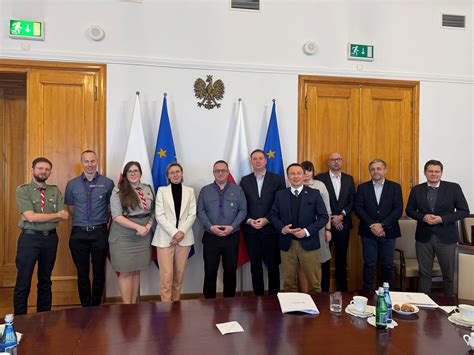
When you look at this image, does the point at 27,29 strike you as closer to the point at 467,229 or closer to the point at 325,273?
the point at 325,273

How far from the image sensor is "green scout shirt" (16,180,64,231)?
3.29 metres

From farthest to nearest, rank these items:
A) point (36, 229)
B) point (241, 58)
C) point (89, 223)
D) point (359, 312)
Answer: point (241, 58) < point (89, 223) < point (36, 229) < point (359, 312)

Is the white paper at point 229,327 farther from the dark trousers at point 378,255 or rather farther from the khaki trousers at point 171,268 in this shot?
the dark trousers at point 378,255

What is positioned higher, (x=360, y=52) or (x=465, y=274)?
(x=360, y=52)

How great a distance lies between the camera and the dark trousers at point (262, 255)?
12.7 feet

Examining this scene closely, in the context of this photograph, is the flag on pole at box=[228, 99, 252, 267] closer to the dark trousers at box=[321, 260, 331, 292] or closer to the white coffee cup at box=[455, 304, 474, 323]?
the dark trousers at box=[321, 260, 331, 292]

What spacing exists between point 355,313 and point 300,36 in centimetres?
359

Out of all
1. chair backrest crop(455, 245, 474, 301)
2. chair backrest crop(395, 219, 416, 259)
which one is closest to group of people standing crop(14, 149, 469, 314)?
chair backrest crop(395, 219, 416, 259)

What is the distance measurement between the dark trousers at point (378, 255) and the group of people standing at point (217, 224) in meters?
0.01

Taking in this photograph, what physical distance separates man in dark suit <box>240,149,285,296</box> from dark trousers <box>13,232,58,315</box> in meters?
1.90

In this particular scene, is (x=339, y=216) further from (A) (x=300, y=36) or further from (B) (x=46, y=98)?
(B) (x=46, y=98)

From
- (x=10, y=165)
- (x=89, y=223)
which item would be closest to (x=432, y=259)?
(x=89, y=223)

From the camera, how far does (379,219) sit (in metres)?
3.85

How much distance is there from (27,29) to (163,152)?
1.94m
